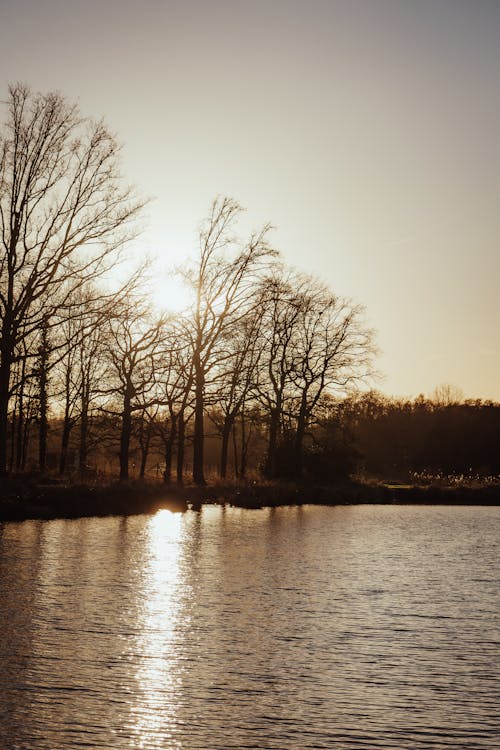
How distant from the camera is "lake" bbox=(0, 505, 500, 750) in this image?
838 centimetres

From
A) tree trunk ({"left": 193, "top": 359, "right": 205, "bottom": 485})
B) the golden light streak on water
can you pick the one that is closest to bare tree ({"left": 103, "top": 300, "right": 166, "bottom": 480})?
tree trunk ({"left": 193, "top": 359, "right": 205, "bottom": 485})

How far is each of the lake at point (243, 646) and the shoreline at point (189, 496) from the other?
233 inches

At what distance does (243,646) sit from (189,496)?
1095 inches

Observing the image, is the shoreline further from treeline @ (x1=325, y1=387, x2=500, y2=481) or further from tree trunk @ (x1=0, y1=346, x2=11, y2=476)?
treeline @ (x1=325, y1=387, x2=500, y2=481)

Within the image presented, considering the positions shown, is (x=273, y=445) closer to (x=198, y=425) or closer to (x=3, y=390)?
(x=198, y=425)

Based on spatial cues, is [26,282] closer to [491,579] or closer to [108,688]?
[491,579]

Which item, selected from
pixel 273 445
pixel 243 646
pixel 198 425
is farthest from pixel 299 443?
pixel 243 646

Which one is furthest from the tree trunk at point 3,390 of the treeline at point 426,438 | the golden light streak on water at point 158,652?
the treeline at point 426,438

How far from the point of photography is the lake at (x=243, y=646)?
8383 millimetres

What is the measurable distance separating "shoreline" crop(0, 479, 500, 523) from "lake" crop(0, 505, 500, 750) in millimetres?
5917

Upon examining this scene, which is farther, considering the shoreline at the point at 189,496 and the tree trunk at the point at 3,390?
the shoreline at the point at 189,496

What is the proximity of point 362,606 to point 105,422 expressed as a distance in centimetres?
3953

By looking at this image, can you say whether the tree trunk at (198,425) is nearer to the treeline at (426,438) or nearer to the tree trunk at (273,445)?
the tree trunk at (273,445)

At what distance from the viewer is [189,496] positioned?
39562 millimetres
